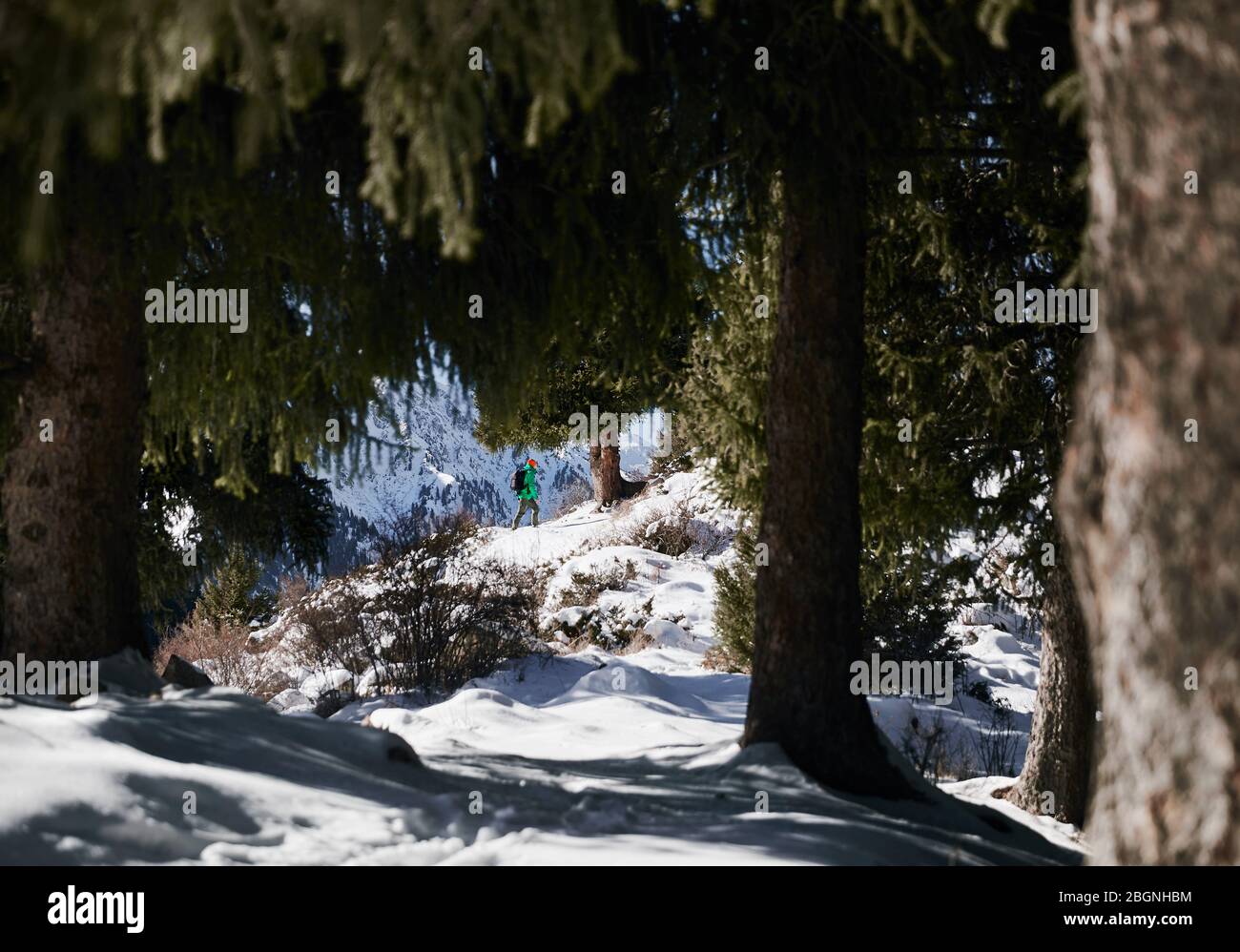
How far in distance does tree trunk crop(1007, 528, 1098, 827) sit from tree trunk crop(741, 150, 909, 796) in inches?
105

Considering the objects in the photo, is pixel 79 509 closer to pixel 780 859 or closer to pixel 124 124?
pixel 124 124

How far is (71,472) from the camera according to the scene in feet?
19.5

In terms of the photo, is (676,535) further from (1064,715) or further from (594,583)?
(1064,715)

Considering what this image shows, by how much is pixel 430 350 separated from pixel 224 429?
154 centimetres

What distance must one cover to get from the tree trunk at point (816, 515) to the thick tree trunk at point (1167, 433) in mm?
3899

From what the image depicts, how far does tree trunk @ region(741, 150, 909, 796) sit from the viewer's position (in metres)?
6.28

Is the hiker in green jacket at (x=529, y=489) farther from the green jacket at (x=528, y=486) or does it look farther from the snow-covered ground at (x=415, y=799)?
the snow-covered ground at (x=415, y=799)

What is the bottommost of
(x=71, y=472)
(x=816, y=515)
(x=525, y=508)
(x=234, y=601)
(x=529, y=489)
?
(x=234, y=601)

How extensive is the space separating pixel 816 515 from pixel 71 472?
4.31 m

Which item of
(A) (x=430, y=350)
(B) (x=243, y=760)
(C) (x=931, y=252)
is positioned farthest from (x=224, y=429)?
(C) (x=931, y=252)

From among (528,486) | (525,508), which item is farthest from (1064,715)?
(525,508)

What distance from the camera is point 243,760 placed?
4934 mm

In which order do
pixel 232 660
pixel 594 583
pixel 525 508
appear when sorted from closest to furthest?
pixel 232 660
pixel 594 583
pixel 525 508

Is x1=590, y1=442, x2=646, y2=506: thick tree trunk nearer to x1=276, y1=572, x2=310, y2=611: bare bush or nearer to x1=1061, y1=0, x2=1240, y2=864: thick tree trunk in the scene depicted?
x1=276, y1=572, x2=310, y2=611: bare bush
